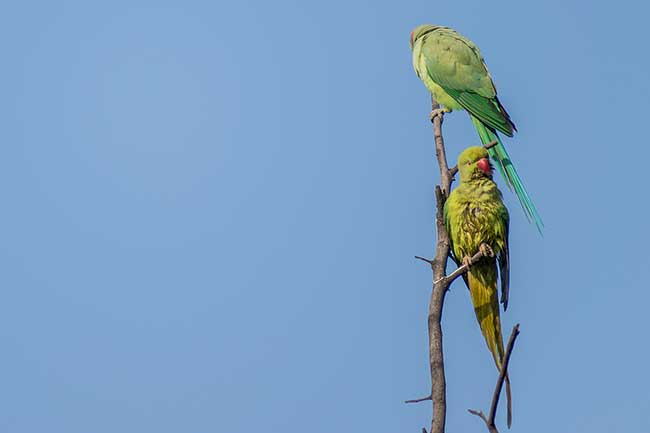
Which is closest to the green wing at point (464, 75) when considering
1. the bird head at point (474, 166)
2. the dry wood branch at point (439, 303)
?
the bird head at point (474, 166)

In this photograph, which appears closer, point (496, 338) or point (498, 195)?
point (496, 338)

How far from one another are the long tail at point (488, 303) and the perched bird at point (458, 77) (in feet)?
9.01

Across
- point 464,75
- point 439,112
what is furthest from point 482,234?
point 464,75

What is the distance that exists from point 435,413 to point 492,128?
233 inches

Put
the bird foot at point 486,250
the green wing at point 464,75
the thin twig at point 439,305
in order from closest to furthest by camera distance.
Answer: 1. the thin twig at point 439,305
2. the bird foot at point 486,250
3. the green wing at point 464,75

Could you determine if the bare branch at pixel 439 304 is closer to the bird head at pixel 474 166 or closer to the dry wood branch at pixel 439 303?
the dry wood branch at pixel 439 303

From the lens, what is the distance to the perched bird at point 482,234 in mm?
6500

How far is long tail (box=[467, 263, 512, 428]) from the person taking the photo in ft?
20.8

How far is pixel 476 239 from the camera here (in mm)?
6902

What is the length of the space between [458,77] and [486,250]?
4238mm

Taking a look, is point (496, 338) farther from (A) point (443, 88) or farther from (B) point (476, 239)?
(A) point (443, 88)

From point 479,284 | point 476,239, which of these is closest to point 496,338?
point 479,284

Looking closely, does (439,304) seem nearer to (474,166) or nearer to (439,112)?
(474,166)

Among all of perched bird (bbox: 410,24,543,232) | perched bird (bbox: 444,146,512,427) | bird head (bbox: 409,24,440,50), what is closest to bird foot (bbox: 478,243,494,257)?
perched bird (bbox: 444,146,512,427)
